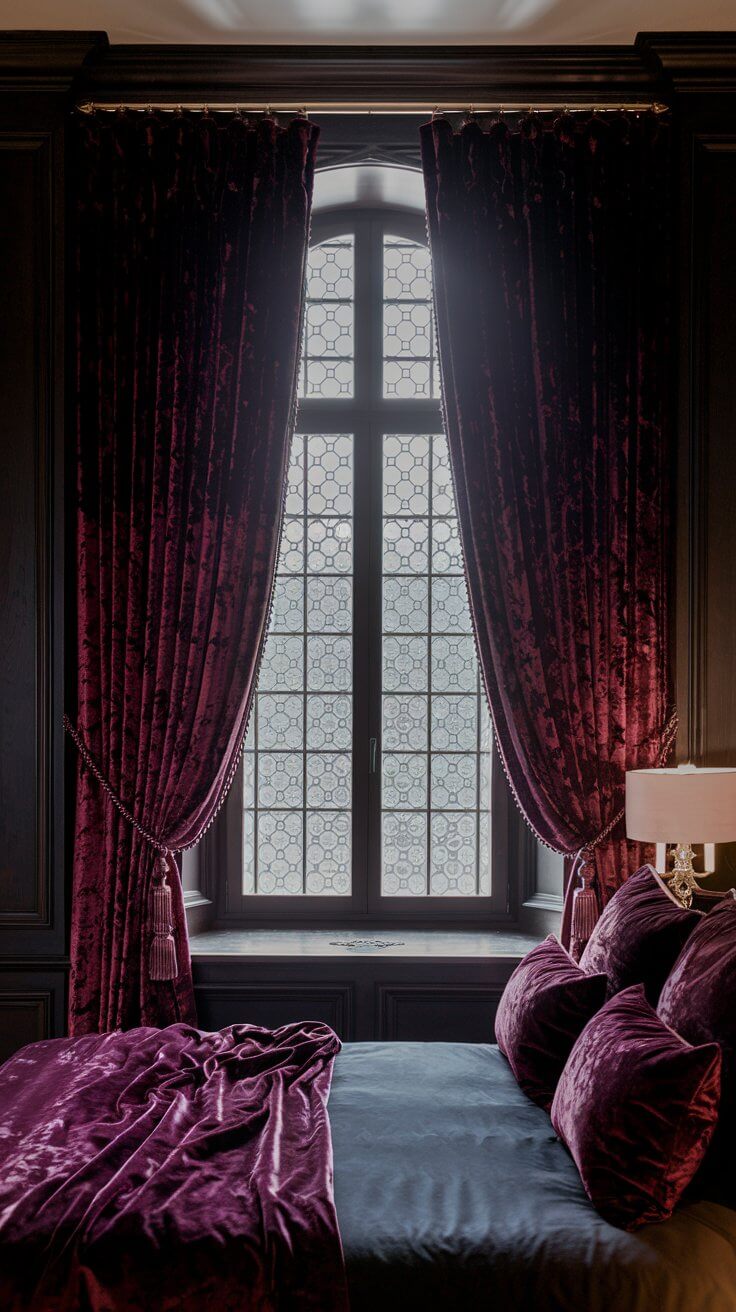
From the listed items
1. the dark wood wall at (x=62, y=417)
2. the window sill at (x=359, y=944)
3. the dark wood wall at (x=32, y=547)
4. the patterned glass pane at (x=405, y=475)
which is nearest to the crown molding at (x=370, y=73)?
the dark wood wall at (x=62, y=417)

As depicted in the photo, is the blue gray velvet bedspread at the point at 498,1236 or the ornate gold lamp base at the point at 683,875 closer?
the blue gray velvet bedspread at the point at 498,1236

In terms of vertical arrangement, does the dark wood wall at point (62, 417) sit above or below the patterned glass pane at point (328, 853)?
above

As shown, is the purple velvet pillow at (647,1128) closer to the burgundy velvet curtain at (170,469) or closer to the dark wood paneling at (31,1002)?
the burgundy velvet curtain at (170,469)

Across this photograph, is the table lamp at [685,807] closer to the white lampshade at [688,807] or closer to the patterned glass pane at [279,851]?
the white lampshade at [688,807]

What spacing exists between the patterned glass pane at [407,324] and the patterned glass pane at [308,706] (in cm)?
34

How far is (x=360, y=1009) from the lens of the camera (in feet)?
11.4

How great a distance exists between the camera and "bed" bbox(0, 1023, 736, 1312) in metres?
1.64

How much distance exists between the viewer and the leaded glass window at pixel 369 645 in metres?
3.94

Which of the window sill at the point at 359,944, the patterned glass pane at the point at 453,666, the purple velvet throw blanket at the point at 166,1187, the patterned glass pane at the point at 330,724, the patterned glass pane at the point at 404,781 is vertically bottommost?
the window sill at the point at 359,944

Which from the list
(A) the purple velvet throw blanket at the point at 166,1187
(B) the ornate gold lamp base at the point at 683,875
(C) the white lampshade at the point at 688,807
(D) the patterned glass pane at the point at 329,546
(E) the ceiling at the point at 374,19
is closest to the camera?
(A) the purple velvet throw blanket at the point at 166,1187

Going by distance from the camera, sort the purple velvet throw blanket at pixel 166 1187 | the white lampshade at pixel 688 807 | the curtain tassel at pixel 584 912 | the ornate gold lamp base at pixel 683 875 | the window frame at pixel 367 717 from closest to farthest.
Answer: the purple velvet throw blanket at pixel 166 1187 → the white lampshade at pixel 688 807 → the ornate gold lamp base at pixel 683 875 → the curtain tassel at pixel 584 912 → the window frame at pixel 367 717

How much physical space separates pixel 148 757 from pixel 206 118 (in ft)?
7.44

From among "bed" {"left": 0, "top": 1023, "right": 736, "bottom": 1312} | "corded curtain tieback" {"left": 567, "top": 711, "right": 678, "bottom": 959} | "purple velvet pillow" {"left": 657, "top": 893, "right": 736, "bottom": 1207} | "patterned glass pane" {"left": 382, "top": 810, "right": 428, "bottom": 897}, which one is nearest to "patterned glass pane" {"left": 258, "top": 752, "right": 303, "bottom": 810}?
"patterned glass pane" {"left": 382, "top": 810, "right": 428, "bottom": 897}

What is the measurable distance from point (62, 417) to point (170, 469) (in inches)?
17.0
